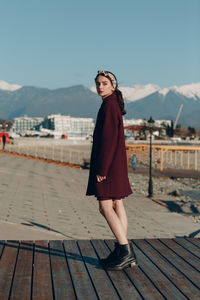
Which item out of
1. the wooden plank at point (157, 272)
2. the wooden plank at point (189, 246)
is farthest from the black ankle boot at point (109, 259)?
the wooden plank at point (189, 246)

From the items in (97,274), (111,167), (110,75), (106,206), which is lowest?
(97,274)

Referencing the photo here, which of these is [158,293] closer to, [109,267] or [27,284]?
[109,267]

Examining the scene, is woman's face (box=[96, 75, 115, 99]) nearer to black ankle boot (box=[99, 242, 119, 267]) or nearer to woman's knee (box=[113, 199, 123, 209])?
woman's knee (box=[113, 199, 123, 209])

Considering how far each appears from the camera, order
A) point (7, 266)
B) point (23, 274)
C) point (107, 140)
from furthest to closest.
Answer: point (7, 266), point (107, 140), point (23, 274)

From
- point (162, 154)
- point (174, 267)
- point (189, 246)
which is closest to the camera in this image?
point (174, 267)

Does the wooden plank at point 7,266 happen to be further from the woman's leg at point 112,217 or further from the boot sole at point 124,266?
the woman's leg at point 112,217

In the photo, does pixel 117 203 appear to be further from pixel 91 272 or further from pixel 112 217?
pixel 91 272

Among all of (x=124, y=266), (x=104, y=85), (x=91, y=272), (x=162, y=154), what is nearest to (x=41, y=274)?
(x=91, y=272)

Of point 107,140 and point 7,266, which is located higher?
point 107,140

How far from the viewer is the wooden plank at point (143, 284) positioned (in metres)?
3.55

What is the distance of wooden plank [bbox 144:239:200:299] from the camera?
3740 millimetres

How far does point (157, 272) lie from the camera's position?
4.16 metres

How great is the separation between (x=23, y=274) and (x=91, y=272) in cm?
66

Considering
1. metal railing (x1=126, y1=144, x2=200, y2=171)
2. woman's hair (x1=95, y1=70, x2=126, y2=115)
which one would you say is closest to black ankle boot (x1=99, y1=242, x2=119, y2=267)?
woman's hair (x1=95, y1=70, x2=126, y2=115)
